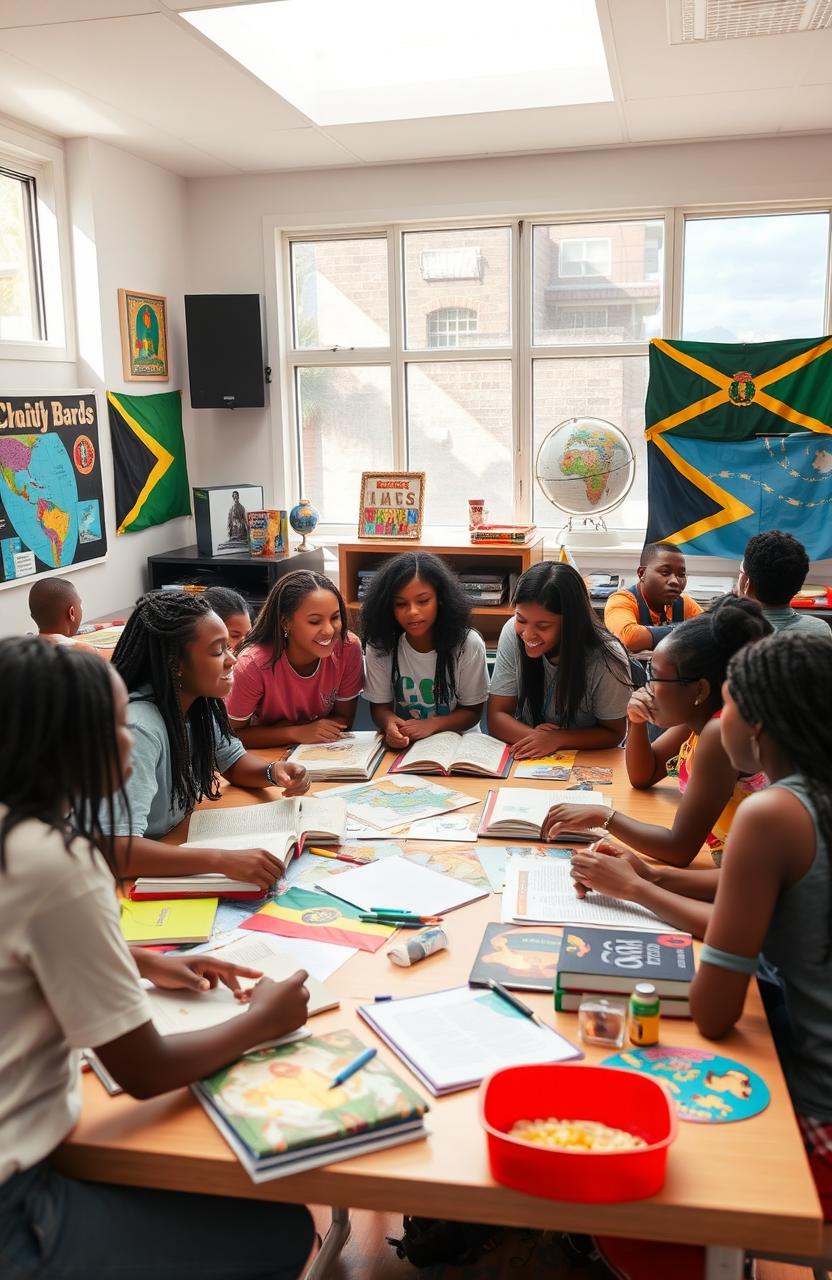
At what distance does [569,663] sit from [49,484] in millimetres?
2448

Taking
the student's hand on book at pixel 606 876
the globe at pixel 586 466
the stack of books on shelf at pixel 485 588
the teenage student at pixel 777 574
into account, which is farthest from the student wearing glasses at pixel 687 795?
the globe at pixel 586 466

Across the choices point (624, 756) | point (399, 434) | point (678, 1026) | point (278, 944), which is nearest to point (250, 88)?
point (399, 434)

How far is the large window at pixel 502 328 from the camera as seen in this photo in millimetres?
4715

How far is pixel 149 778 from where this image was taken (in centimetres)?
194

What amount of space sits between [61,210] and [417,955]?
3821mm

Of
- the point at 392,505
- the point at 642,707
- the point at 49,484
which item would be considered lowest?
the point at 642,707

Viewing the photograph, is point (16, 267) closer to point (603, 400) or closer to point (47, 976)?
point (603, 400)

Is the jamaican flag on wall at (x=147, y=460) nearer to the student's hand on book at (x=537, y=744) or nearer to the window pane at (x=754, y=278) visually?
the window pane at (x=754, y=278)

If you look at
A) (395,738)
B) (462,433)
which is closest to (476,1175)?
(395,738)

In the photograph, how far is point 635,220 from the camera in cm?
475

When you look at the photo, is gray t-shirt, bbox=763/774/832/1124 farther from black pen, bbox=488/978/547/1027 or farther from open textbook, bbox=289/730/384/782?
open textbook, bbox=289/730/384/782

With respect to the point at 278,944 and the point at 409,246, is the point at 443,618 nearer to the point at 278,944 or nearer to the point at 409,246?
the point at 278,944

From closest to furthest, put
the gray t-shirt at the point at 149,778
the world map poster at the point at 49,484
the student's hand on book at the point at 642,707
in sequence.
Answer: the gray t-shirt at the point at 149,778 → the student's hand on book at the point at 642,707 → the world map poster at the point at 49,484

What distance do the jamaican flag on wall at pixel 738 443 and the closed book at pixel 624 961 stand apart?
11.1ft
